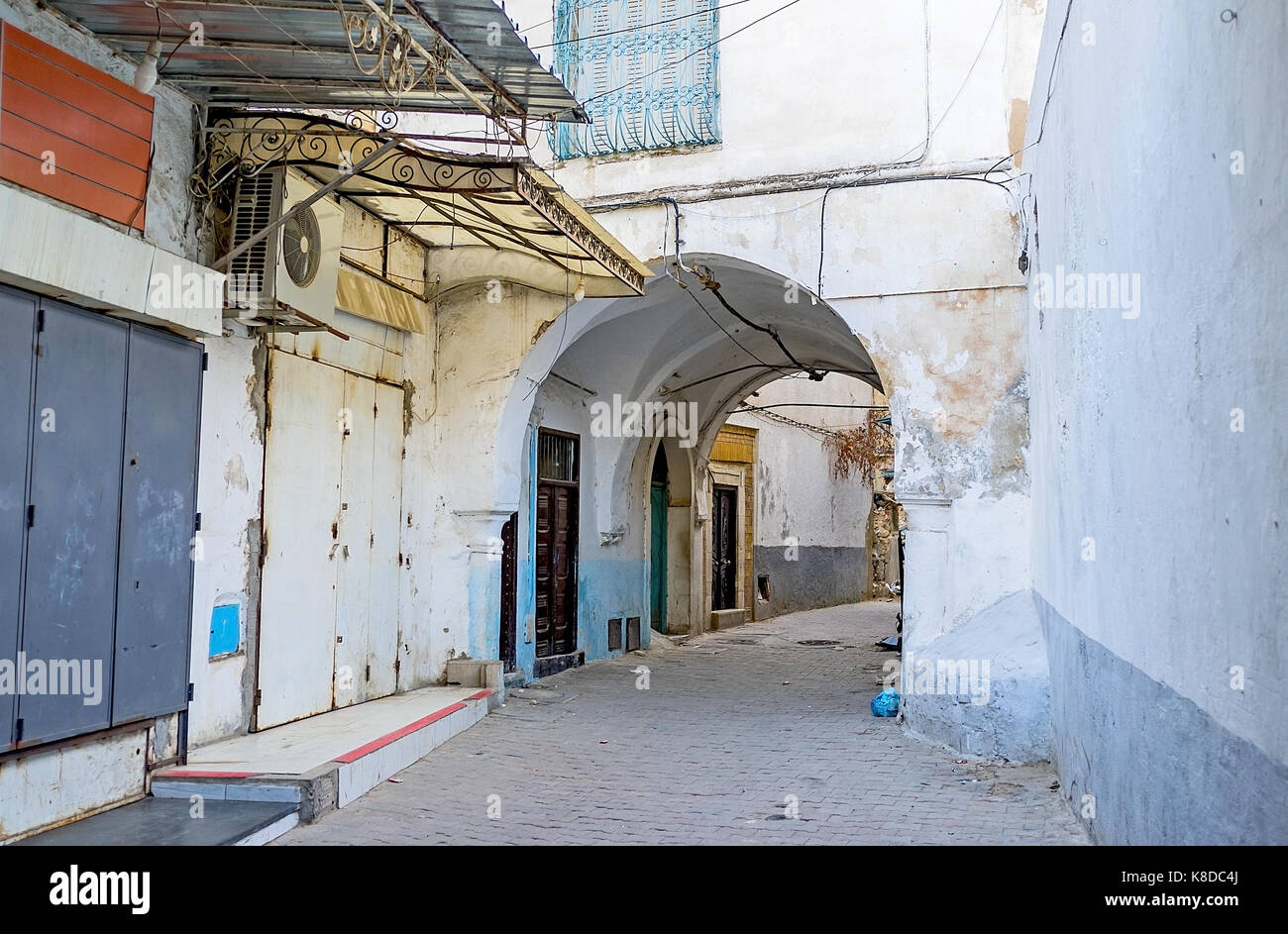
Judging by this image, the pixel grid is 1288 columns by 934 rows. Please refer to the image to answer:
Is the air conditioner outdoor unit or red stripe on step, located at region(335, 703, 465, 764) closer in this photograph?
red stripe on step, located at region(335, 703, 465, 764)

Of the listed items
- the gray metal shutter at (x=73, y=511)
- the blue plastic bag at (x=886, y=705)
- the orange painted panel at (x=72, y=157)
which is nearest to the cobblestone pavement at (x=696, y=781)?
the blue plastic bag at (x=886, y=705)

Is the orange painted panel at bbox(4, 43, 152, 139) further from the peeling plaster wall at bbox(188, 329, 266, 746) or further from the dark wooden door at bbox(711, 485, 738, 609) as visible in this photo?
the dark wooden door at bbox(711, 485, 738, 609)

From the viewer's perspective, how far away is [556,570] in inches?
459

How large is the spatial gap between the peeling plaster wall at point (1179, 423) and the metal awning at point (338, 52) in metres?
3.01

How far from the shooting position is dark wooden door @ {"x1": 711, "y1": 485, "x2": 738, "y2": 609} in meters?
17.8

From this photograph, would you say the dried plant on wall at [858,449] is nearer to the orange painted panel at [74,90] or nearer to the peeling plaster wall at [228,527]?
the peeling plaster wall at [228,527]

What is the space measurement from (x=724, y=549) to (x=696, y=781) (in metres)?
11.6

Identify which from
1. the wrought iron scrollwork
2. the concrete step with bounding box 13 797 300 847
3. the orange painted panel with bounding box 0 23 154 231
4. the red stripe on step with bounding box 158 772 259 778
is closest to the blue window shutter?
the wrought iron scrollwork

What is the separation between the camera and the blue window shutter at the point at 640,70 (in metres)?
9.27

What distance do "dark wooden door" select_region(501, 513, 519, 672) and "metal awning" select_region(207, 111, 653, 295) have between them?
8.43 ft

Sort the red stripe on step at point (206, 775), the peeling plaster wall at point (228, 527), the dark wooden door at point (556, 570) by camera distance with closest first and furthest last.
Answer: the red stripe on step at point (206, 775)
the peeling plaster wall at point (228, 527)
the dark wooden door at point (556, 570)

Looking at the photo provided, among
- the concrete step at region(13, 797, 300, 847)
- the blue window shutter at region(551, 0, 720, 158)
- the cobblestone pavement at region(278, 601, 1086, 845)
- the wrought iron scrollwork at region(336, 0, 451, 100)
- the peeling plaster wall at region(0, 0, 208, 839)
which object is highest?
the blue window shutter at region(551, 0, 720, 158)
